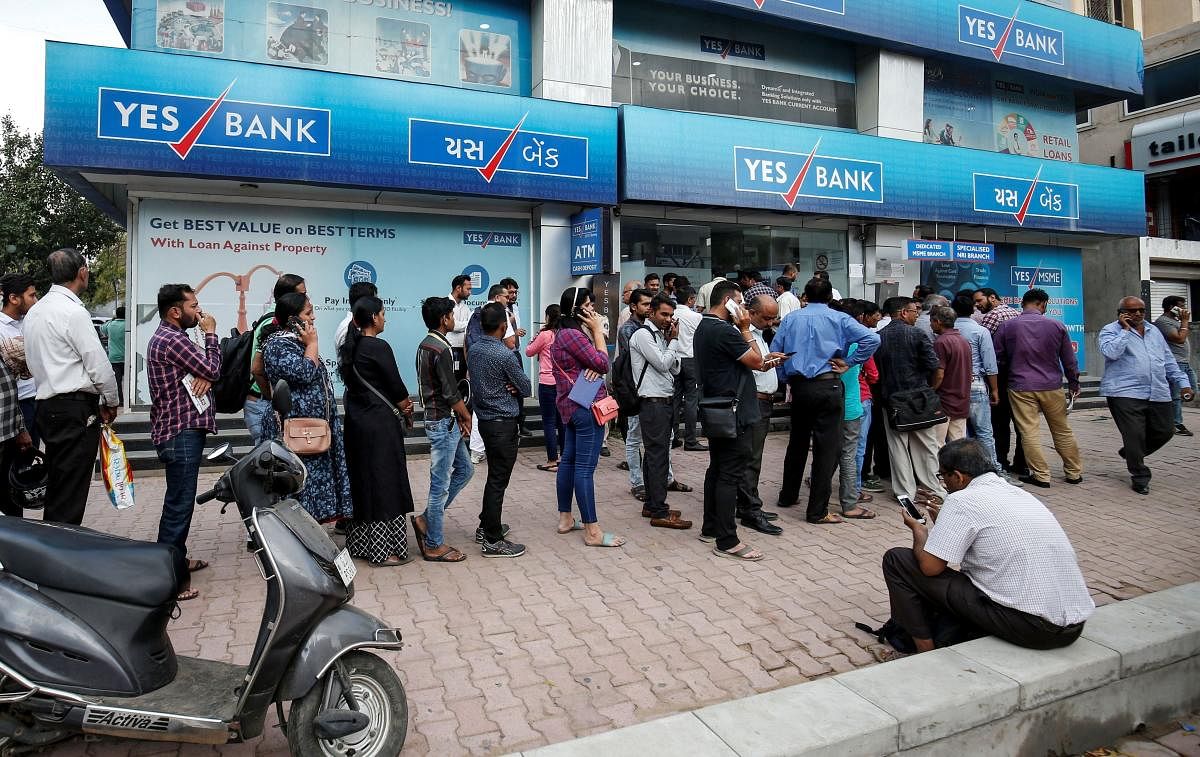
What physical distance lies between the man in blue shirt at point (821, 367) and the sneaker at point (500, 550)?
2.51 meters

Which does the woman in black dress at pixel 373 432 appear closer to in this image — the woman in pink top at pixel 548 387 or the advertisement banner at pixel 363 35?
the woman in pink top at pixel 548 387

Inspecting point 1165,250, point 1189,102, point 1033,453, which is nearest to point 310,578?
point 1033,453

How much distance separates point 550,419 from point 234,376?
3731 millimetres

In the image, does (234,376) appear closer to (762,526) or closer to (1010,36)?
(762,526)

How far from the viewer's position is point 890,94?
46.5 feet

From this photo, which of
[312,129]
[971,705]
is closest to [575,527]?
[971,705]

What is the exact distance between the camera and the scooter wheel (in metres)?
2.64

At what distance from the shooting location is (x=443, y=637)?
3.96 m

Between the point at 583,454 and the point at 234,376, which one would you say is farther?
the point at 583,454

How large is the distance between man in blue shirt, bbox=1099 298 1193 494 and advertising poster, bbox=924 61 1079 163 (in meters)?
8.72

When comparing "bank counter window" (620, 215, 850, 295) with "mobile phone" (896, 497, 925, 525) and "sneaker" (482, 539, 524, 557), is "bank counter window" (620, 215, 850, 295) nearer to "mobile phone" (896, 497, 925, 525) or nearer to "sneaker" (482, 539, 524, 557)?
"sneaker" (482, 539, 524, 557)

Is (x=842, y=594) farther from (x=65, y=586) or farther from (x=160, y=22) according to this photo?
(x=160, y=22)

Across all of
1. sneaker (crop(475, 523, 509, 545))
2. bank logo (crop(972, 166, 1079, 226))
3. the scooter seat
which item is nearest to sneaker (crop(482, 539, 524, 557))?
sneaker (crop(475, 523, 509, 545))

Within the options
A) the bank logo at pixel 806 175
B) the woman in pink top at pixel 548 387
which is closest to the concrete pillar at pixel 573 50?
the bank logo at pixel 806 175
